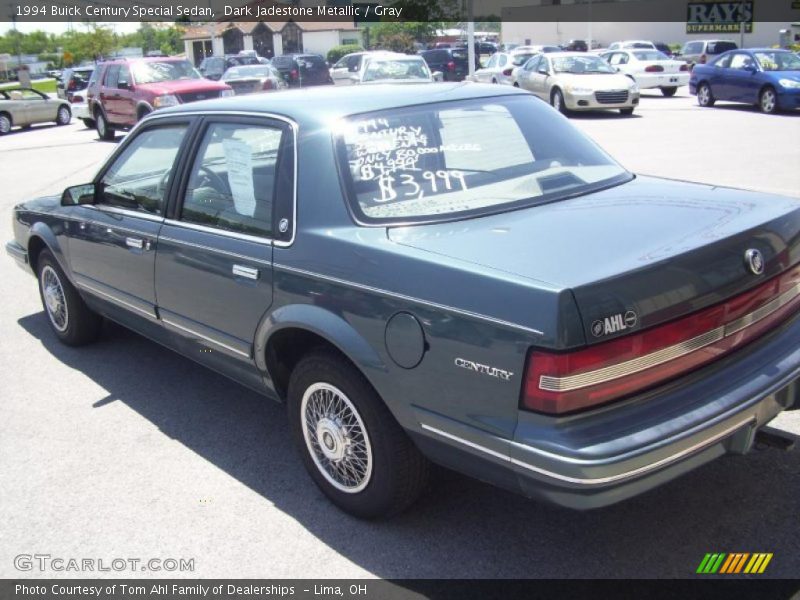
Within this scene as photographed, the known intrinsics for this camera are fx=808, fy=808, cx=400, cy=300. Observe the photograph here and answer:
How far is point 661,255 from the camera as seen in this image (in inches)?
110

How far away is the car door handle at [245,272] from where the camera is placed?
11.9 ft

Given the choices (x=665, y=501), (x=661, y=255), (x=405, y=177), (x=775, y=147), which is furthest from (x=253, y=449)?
(x=775, y=147)

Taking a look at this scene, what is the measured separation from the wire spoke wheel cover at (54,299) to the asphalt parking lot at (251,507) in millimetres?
464

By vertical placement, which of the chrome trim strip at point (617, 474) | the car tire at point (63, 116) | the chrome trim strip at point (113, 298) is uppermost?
the car tire at point (63, 116)

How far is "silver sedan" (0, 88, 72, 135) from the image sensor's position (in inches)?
965

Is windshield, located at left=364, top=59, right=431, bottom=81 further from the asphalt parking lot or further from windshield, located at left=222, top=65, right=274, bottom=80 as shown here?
the asphalt parking lot

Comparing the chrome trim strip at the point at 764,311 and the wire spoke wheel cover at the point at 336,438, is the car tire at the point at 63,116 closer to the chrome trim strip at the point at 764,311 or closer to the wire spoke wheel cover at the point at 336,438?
the wire spoke wheel cover at the point at 336,438

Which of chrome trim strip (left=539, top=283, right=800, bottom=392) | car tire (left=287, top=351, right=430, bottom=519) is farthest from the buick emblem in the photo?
car tire (left=287, top=351, right=430, bottom=519)

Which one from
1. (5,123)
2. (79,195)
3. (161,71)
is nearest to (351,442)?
(79,195)

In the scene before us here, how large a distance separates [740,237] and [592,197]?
30.9 inches

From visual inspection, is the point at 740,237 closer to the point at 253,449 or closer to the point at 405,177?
the point at 405,177

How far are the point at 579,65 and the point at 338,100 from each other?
17591 mm

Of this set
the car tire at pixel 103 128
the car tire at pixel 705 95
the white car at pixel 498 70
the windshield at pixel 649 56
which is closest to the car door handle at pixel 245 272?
the car tire at pixel 103 128

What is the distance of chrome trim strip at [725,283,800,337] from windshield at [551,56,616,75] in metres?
17.5
